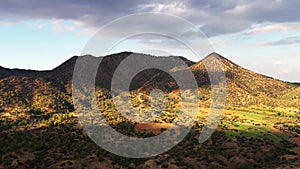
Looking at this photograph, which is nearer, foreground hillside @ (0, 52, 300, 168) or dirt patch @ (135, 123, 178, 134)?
foreground hillside @ (0, 52, 300, 168)

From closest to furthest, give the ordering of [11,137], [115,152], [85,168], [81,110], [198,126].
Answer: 1. [85,168]
2. [115,152]
3. [11,137]
4. [198,126]
5. [81,110]

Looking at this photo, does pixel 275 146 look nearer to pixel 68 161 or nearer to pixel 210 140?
pixel 210 140

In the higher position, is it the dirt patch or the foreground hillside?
the dirt patch

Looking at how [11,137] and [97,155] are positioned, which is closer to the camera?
[97,155]

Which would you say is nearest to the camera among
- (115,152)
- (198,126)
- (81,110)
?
(115,152)

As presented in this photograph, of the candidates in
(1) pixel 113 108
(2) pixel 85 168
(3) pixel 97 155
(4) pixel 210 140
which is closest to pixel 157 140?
(4) pixel 210 140

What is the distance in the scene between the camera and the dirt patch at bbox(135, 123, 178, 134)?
146 m

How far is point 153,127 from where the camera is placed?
15188 cm

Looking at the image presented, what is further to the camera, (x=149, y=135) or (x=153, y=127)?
(x=153, y=127)

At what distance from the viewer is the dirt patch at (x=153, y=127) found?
146387 mm

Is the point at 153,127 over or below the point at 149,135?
over

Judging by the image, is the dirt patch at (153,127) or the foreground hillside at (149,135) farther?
the dirt patch at (153,127)

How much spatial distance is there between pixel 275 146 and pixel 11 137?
98137mm

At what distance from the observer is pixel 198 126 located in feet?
511
